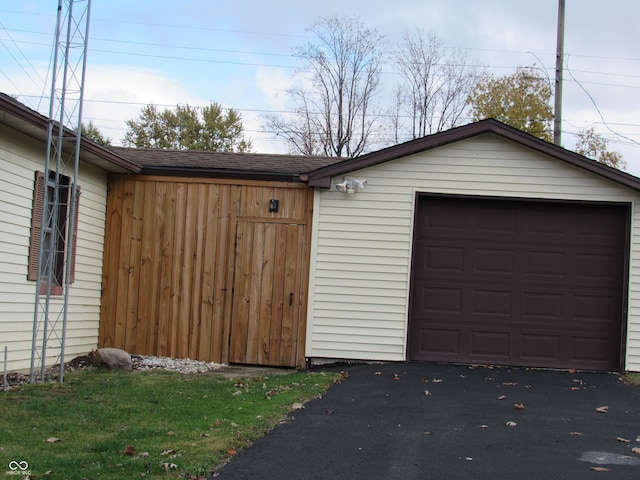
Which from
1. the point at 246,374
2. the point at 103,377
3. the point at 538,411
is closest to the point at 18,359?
the point at 103,377

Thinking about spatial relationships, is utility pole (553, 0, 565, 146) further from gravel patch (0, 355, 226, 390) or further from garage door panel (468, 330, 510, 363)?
gravel patch (0, 355, 226, 390)

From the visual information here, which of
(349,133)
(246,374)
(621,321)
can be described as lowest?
(246,374)

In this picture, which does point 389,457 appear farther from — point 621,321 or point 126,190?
point 126,190

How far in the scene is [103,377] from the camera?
31.1 feet

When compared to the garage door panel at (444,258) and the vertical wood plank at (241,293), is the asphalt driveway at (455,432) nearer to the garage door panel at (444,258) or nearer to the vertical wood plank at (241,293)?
the garage door panel at (444,258)

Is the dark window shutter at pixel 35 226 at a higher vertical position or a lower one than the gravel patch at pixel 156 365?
higher

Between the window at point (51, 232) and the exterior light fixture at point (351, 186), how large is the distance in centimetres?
404

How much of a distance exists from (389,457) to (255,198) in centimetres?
646

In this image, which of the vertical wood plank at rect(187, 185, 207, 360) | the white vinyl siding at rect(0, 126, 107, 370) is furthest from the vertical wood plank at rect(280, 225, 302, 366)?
the white vinyl siding at rect(0, 126, 107, 370)

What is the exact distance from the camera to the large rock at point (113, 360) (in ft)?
33.7

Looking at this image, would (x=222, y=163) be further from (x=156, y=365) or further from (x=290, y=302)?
(x=156, y=365)

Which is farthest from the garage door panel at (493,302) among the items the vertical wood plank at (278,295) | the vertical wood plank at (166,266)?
the vertical wood plank at (166,266)

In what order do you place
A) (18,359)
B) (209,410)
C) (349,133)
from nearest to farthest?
(209,410) < (18,359) < (349,133)

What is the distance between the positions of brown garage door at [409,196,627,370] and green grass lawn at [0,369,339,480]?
2.46 meters
